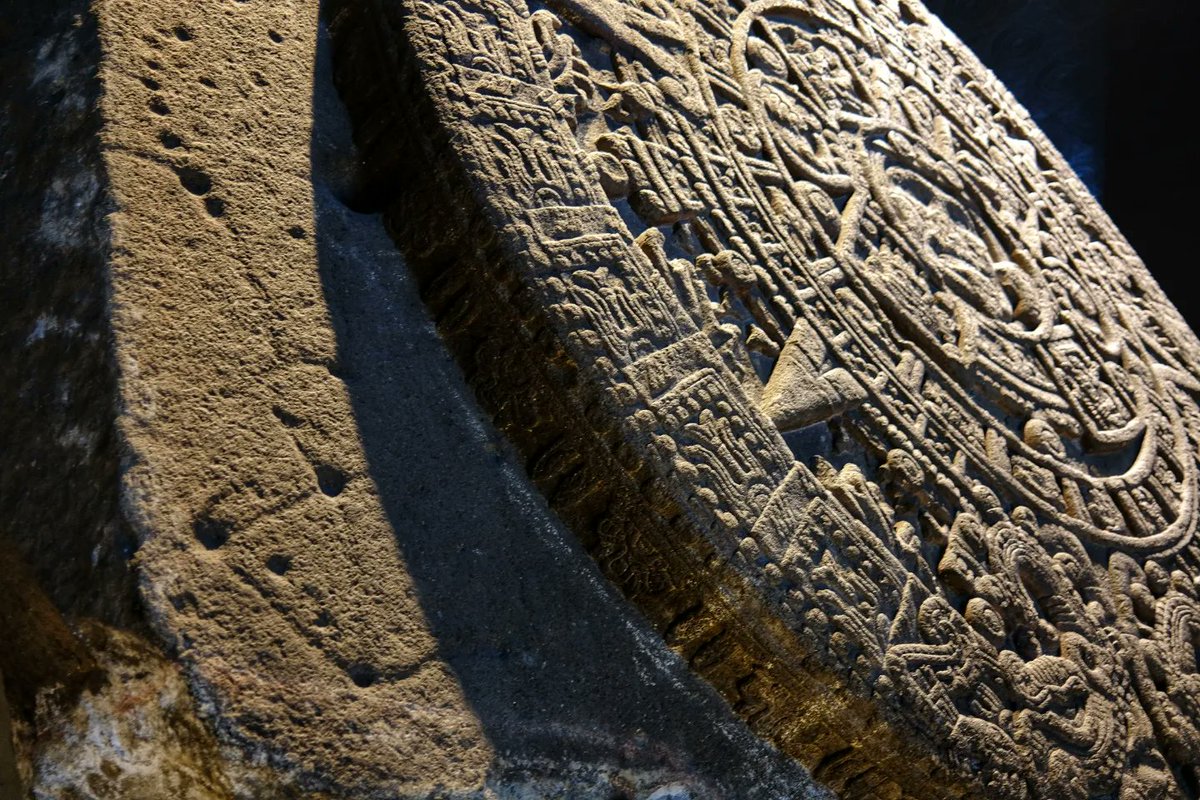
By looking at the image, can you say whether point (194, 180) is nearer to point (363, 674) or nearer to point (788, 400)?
point (363, 674)

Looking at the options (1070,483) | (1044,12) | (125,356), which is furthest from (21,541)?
(1044,12)

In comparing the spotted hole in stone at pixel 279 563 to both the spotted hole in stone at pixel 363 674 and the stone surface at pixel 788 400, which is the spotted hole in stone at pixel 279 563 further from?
the stone surface at pixel 788 400

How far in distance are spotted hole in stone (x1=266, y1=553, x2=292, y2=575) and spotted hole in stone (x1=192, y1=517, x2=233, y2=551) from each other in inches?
2.0

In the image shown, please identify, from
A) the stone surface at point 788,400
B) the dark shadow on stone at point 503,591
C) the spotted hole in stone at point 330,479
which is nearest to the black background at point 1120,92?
the stone surface at point 788,400

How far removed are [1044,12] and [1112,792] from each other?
2.69m

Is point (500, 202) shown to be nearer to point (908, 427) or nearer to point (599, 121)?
point (599, 121)

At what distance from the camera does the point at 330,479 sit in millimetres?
1336

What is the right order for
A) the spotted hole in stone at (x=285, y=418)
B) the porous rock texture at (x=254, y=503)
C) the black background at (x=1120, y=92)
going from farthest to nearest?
the black background at (x=1120, y=92), the spotted hole in stone at (x=285, y=418), the porous rock texture at (x=254, y=503)

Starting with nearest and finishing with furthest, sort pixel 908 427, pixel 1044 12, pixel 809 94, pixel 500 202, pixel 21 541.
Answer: pixel 21 541
pixel 500 202
pixel 908 427
pixel 809 94
pixel 1044 12

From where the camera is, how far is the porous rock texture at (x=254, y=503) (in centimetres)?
118

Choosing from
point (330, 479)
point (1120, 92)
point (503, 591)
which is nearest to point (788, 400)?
point (503, 591)

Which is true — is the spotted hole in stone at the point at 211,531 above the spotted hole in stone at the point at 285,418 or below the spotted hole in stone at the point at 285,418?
below

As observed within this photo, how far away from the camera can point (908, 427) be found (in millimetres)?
1738

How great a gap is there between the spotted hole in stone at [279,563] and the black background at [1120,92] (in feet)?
9.79
